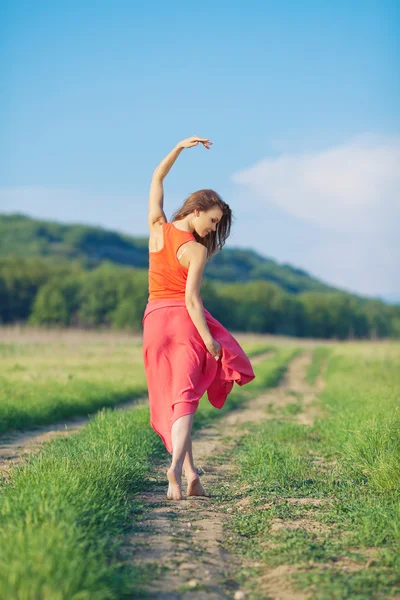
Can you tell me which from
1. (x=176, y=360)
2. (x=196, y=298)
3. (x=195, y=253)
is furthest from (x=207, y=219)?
(x=176, y=360)

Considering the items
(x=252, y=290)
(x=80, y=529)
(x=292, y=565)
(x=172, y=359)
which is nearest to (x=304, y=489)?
(x=172, y=359)

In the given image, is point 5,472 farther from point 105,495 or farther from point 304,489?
point 304,489

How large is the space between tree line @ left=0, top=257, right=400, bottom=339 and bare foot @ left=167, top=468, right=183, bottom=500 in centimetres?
7522

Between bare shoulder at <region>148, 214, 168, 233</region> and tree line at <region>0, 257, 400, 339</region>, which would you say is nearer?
bare shoulder at <region>148, 214, 168, 233</region>

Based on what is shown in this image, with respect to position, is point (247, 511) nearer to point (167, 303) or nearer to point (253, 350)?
point (167, 303)

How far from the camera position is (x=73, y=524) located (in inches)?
136

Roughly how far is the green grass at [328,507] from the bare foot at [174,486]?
1.51 feet

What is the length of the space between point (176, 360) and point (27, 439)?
13.8 feet

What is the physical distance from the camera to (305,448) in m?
8.11

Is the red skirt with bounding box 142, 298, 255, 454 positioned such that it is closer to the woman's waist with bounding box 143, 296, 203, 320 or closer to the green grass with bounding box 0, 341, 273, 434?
the woman's waist with bounding box 143, 296, 203, 320

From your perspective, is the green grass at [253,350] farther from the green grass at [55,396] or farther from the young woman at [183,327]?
the young woman at [183,327]

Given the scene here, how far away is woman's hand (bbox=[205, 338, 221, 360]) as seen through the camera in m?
5.48

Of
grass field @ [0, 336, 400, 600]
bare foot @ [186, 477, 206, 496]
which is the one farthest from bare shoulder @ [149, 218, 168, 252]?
bare foot @ [186, 477, 206, 496]

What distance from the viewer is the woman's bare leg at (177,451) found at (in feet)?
17.7
